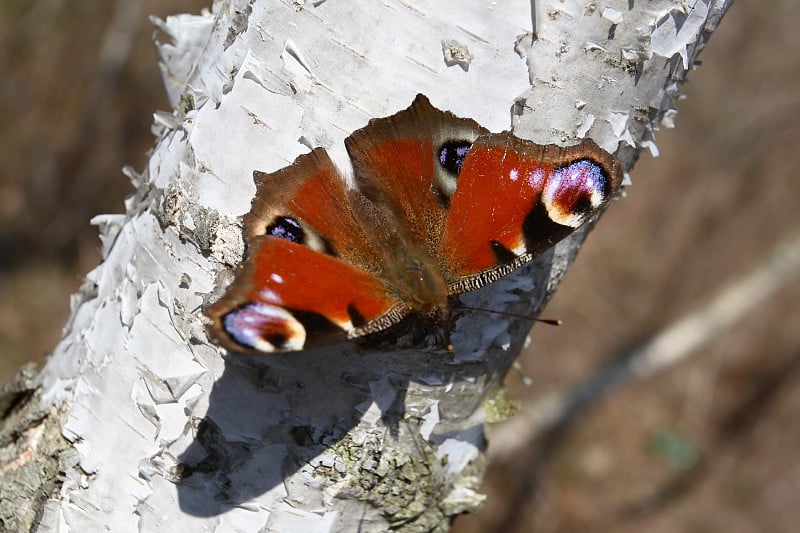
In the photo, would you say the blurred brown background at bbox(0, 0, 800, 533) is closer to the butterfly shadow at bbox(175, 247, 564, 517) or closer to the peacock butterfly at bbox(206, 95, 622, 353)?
the peacock butterfly at bbox(206, 95, 622, 353)

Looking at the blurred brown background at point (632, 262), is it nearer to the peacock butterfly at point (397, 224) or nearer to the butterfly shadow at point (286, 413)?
the peacock butterfly at point (397, 224)

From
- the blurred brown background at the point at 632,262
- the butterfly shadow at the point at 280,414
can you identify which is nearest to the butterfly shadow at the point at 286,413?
the butterfly shadow at the point at 280,414

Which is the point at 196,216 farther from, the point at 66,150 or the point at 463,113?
the point at 66,150

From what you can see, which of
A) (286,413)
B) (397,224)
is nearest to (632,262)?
(397,224)

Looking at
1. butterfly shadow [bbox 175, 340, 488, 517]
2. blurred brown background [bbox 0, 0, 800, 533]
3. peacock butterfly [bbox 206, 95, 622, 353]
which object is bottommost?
butterfly shadow [bbox 175, 340, 488, 517]

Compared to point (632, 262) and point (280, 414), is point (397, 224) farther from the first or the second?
point (632, 262)

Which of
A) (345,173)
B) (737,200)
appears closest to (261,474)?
(345,173)

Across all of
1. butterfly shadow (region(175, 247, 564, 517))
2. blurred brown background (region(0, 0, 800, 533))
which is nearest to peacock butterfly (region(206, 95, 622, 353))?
butterfly shadow (region(175, 247, 564, 517))
